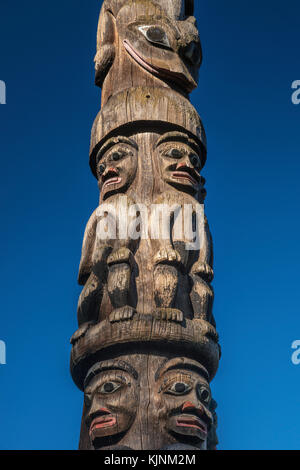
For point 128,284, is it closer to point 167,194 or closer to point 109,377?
point 109,377

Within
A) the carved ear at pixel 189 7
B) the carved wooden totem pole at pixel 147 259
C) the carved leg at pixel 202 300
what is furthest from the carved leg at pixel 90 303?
the carved ear at pixel 189 7

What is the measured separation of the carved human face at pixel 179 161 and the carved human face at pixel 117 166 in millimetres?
264

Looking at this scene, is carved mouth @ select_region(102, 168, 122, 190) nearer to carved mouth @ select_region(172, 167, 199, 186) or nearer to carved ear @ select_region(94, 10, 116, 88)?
carved mouth @ select_region(172, 167, 199, 186)

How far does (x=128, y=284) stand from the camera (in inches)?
188

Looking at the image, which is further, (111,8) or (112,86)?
(111,8)

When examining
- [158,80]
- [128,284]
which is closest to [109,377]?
[128,284]

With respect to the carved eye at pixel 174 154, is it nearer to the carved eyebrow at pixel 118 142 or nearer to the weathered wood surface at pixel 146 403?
the carved eyebrow at pixel 118 142

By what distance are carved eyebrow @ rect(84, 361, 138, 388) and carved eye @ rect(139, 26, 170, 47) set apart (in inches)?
138

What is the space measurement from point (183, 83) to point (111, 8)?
4.80ft

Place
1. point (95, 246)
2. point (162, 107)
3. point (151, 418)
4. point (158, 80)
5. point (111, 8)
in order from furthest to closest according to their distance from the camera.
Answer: point (111, 8), point (158, 80), point (162, 107), point (95, 246), point (151, 418)

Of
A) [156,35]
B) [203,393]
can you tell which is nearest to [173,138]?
[156,35]

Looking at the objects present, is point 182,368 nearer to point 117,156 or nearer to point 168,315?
point 168,315

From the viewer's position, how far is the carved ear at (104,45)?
689 centimetres

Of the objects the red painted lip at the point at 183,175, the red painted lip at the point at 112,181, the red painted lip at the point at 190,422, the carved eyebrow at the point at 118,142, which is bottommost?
the red painted lip at the point at 190,422
